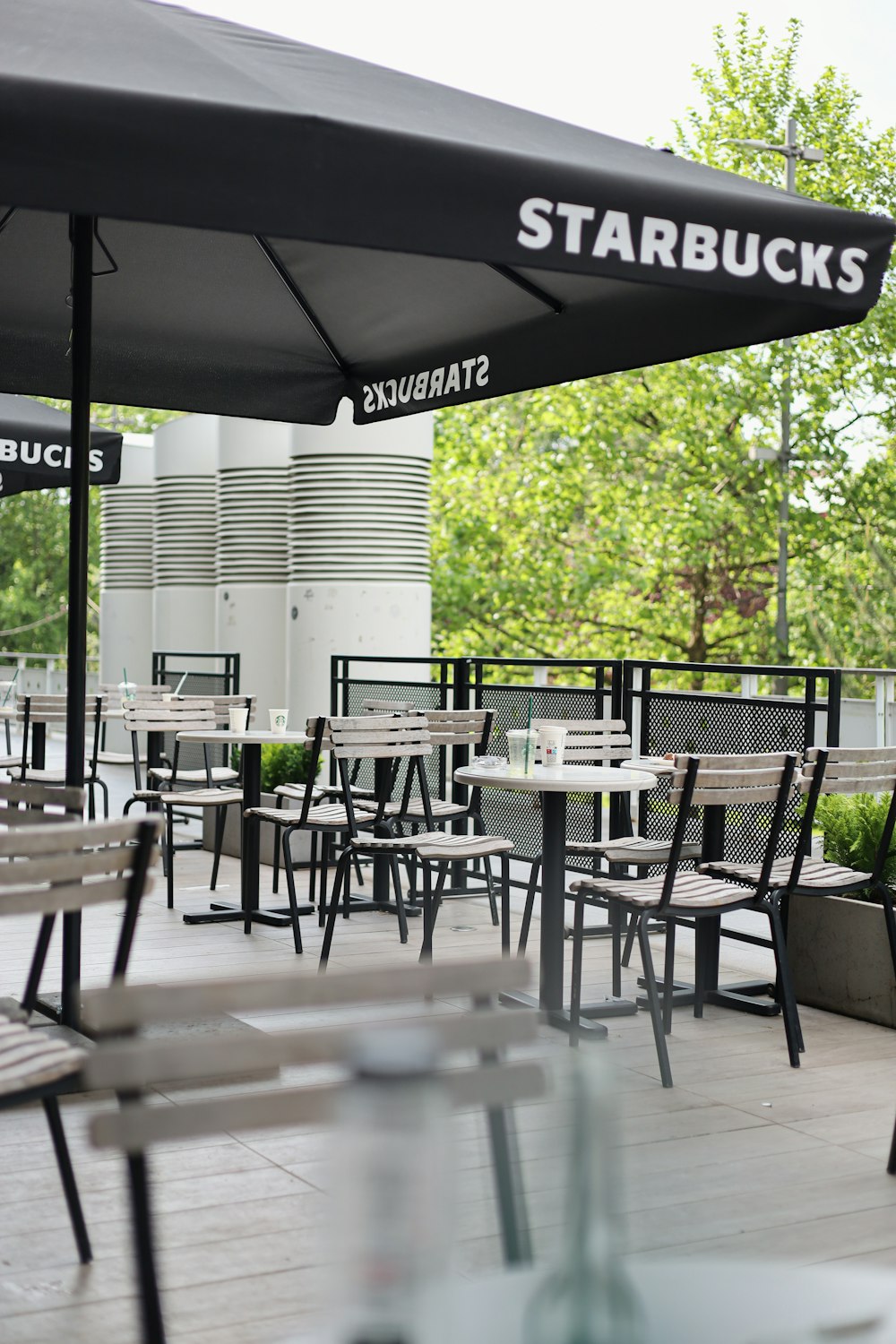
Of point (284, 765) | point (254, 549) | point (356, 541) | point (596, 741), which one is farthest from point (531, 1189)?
point (254, 549)

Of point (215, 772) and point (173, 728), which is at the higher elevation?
point (173, 728)

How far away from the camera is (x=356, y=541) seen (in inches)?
467

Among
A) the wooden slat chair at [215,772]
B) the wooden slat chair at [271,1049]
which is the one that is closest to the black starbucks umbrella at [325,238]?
the wooden slat chair at [271,1049]

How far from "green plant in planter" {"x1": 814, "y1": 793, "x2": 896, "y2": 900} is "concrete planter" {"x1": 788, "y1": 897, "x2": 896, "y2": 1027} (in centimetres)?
17

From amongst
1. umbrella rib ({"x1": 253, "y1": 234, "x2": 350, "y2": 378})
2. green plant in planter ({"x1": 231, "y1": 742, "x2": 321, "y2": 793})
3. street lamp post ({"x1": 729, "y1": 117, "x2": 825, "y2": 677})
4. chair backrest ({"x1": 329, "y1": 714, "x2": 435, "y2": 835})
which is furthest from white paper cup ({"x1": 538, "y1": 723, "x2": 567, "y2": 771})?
street lamp post ({"x1": 729, "y1": 117, "x2": 825, "y2": 677})

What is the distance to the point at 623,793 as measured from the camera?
6871 millimetres

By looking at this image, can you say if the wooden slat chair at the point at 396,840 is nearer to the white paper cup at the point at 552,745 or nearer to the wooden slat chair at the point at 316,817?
the wooden slat chair at the point at 316,817

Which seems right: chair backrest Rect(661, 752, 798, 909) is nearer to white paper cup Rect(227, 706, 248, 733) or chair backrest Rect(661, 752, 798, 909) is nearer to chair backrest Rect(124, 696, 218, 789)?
white paper cup Rect(227, 706, 248, 733)

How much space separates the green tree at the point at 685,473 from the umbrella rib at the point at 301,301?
19447mm

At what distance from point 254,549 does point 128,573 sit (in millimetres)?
4452

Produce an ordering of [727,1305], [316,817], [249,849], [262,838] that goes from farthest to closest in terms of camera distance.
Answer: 1. [262,838]
2. [249,849]
3. [316,817]
4. [727,1305]

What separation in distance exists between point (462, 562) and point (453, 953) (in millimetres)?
20374

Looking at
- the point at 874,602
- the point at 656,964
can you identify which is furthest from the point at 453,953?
the point at 874,602

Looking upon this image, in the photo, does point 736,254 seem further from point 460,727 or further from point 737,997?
point 460,727
